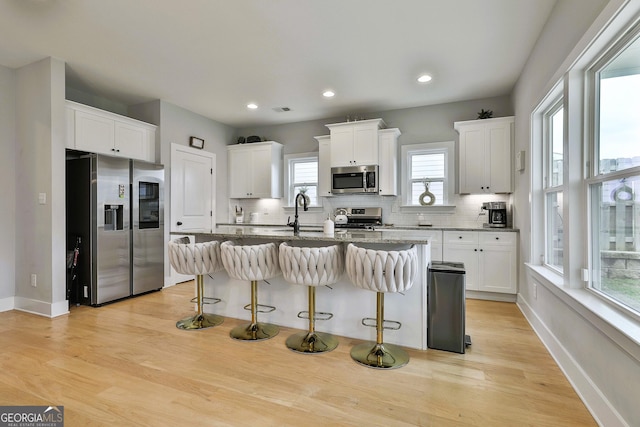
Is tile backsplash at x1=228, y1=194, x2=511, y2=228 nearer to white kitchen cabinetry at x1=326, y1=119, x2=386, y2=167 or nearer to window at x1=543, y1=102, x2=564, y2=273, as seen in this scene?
white kitchen cabinetry at x1=326, y1=119, x2=386, y2=167

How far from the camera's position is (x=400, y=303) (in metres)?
2.62

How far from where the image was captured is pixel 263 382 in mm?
2074

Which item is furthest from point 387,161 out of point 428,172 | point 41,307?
point 41,307

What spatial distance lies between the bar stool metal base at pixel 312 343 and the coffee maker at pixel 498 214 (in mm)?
2798

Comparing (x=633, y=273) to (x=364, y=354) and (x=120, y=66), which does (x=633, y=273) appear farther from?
(x=120, y=66)

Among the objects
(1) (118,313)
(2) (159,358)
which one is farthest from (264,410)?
(1) (118,313)

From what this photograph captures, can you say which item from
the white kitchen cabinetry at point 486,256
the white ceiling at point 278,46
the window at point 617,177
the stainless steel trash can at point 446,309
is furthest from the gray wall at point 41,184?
the window at point 617,177

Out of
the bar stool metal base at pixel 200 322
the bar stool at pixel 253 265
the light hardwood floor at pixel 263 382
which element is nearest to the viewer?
the light hardwood floor at pixel 263 382

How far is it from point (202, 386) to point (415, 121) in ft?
14.7

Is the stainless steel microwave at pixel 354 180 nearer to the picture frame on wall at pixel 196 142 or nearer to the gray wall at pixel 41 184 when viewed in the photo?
the picture frame on wall at pixel 196 142

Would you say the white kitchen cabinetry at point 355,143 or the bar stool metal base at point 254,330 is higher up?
the white kitchen cabinetry at point 355,143

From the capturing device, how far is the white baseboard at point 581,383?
5.17ft

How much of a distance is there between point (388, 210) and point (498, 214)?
156cm

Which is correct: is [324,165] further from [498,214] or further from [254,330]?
[254,330]
